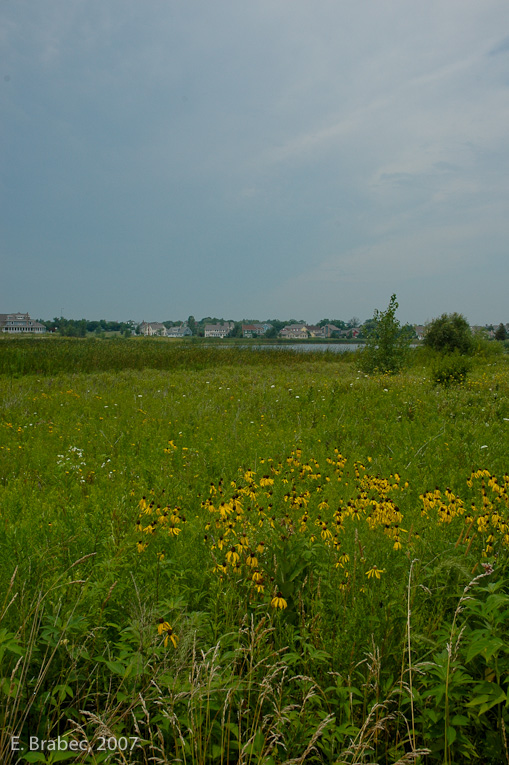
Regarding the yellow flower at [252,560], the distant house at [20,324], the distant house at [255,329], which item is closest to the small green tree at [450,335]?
the yellow flower at [252,560]

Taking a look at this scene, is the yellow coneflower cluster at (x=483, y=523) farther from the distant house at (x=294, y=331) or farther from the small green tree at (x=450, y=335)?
the distant house at (x=294, y=331)

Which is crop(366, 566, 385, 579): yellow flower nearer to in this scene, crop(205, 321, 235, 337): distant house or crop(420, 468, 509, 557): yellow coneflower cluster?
crop(420, 468, 509, 557): yellow coneflower cluster

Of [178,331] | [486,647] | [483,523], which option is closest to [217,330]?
[178,331]

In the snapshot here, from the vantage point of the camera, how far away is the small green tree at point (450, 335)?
26.2 meters

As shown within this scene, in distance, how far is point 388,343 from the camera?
17109 millimetres

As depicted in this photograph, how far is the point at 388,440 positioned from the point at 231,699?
18.9 ft

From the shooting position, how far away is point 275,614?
2.21m

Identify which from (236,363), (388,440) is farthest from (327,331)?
(388,440)

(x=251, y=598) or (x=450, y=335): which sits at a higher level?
(x=450, y=335)

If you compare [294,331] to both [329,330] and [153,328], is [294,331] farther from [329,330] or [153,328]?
[153,328]

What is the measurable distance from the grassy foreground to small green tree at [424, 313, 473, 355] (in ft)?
66.9

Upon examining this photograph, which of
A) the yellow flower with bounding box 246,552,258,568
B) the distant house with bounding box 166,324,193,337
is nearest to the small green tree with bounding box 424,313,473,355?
the yellow flower with bounding box 246,552,258,568

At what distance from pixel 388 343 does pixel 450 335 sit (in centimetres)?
1121

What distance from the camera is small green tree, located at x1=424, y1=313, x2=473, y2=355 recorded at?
26.2 m
